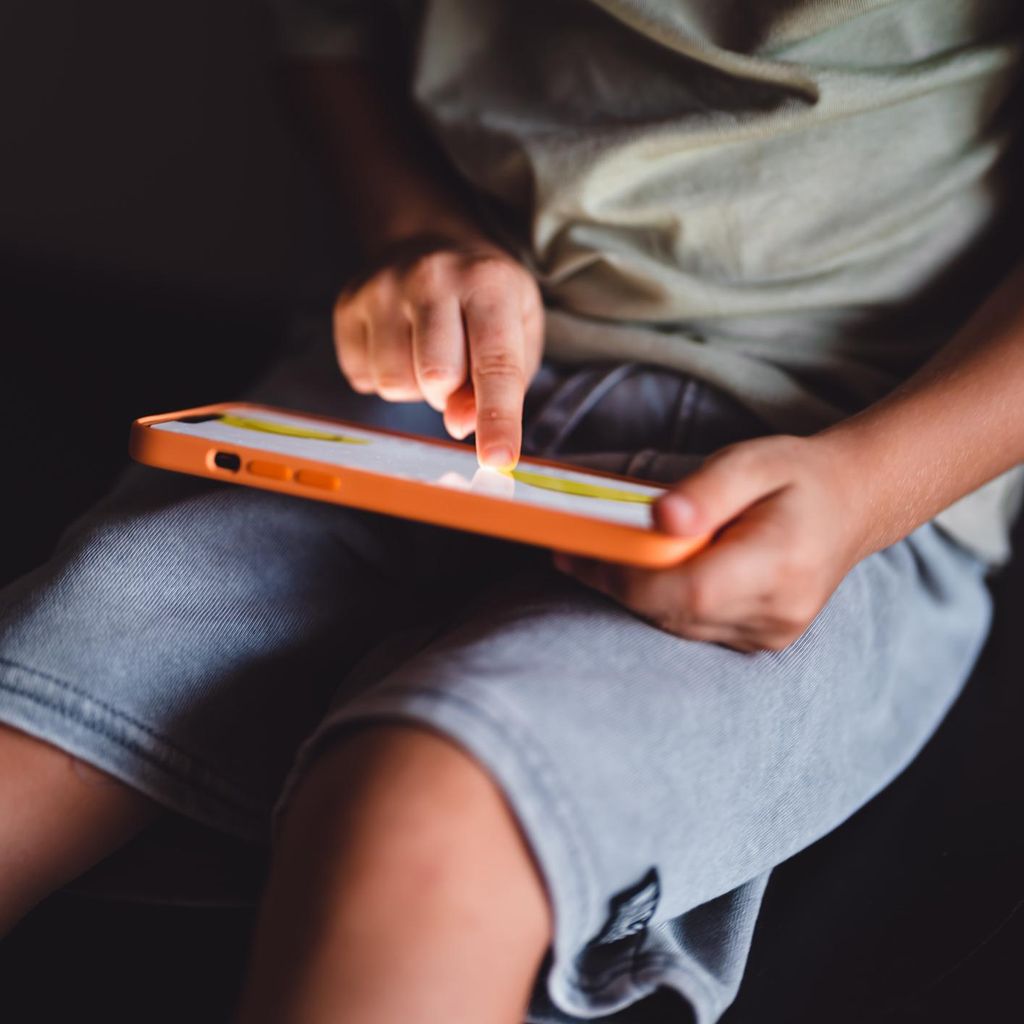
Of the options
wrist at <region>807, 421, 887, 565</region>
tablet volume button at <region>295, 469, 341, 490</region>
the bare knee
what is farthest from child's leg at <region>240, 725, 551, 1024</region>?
wrist at <region>807, 421, 887, 565</region>

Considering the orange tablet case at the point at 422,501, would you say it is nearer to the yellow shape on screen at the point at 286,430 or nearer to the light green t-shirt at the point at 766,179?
the yellow shape on screen at the point at 286,430

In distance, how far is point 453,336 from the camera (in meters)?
0.52

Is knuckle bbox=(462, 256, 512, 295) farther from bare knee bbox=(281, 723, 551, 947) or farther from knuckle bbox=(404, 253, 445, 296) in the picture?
bare knee bbox=(281, 723, 551, 947)

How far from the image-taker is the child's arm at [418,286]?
51 cm

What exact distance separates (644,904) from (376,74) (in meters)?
0.63

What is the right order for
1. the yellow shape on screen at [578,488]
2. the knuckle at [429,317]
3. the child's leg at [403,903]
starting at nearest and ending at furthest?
the child's leg at [403,903] → the yellow shape on screen at [578,488] → the knuckle at [429,317]

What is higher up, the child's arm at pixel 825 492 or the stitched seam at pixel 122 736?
the child's arm at pixel 825 492

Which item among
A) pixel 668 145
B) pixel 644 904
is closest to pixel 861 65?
pixel 668 145

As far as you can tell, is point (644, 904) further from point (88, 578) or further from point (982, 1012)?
point (88, 578)

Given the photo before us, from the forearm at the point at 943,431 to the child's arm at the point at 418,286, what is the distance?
0.17 metres

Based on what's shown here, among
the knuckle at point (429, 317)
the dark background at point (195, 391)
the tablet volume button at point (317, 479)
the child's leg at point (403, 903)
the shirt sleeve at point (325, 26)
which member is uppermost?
the shirt sleeve at point (325, 26)

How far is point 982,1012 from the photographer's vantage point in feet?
1.42

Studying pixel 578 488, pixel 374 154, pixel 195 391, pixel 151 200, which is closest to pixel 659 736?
pixel 578 488

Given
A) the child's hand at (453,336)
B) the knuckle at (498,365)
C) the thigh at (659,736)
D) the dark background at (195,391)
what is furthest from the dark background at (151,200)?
the thigh at (659,736)
